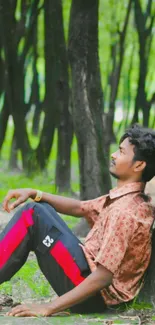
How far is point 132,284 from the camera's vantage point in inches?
221

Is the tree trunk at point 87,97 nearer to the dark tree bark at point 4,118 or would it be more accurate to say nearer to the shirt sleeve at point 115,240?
the shirt sleeve at point 115,240

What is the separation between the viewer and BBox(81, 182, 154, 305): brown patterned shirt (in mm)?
5348

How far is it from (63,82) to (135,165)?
768 centimetres

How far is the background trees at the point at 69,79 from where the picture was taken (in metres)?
9.62

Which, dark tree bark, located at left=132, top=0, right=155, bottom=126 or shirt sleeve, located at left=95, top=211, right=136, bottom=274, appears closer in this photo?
shirt sleeve, located at left=95, top=211, right=136, bottom=274

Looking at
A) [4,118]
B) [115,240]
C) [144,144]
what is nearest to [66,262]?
[115,240]

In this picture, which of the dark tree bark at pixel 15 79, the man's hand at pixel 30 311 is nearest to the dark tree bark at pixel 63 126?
the dark tree bark at pixel 15 79

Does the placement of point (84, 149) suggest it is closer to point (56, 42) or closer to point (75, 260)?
point (56, 42)

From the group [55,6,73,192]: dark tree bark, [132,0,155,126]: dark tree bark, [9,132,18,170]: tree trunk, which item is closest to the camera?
[55,6,73,192]: dark tree bark

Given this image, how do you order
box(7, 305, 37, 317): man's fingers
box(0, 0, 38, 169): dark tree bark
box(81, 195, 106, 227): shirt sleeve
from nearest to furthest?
1. box(7, 305, 37, 317): man's fingers
2. box(81, 195, 106, 227): shirt sleeve
3. box(0, 0, 38, 169): dark tree bark

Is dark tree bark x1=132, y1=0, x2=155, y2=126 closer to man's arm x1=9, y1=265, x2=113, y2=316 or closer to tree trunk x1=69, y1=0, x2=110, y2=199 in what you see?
tree trunk x1=69, y1=0, x2=110, y2=199

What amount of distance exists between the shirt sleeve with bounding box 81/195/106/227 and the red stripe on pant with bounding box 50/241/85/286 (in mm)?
394

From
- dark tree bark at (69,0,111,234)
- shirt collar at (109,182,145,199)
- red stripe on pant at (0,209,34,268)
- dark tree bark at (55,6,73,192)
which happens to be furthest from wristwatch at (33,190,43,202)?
dark tree bark at (55,6,73,192)

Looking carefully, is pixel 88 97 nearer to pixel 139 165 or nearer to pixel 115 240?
pixel 139 165
